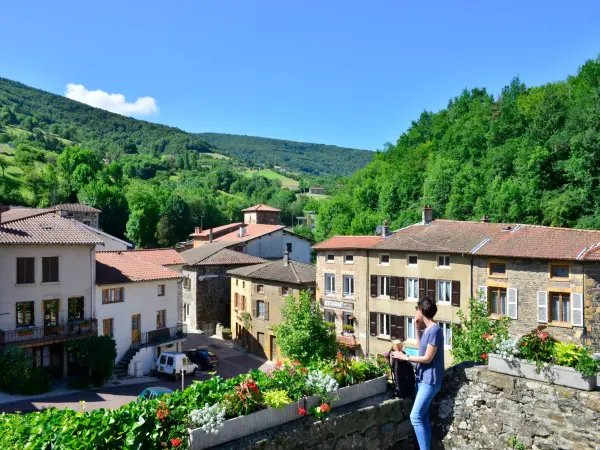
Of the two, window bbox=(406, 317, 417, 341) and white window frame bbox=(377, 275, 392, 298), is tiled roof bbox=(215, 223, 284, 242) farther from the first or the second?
window bbox=(406, 317, 417, 341)

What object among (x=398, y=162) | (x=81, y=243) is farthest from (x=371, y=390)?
(x=398, y=162)

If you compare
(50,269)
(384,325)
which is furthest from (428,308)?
(384,325)

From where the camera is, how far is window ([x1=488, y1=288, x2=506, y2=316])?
24.1m

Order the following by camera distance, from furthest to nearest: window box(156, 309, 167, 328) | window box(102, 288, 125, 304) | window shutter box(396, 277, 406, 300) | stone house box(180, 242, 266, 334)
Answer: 1. stone house box(180, 242, 266, 334)
2. window box(156, 309, 167, 328)
3. window shutter box(396, 277, 406, 300)
4. window box(102, 288, 125, 304)

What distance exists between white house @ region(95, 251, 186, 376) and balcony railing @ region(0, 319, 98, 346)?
927mm

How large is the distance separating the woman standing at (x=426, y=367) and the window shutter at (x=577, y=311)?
1827 centimetres

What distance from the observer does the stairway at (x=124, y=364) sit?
24.8m

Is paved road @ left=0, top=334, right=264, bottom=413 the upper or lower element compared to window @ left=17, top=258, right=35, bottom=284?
lower

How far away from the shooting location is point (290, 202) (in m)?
110

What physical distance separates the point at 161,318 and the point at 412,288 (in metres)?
14.0

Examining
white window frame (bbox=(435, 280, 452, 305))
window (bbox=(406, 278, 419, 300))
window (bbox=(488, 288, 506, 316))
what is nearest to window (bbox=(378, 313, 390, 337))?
window (bbox=(406, 278, 419, 300))

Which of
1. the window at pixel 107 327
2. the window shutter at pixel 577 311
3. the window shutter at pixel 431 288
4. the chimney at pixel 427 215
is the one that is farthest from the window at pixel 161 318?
the window shutter at pixel 577 311

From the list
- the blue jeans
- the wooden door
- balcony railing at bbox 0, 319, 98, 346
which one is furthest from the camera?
the wooden door

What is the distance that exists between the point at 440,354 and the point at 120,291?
22572 mm
